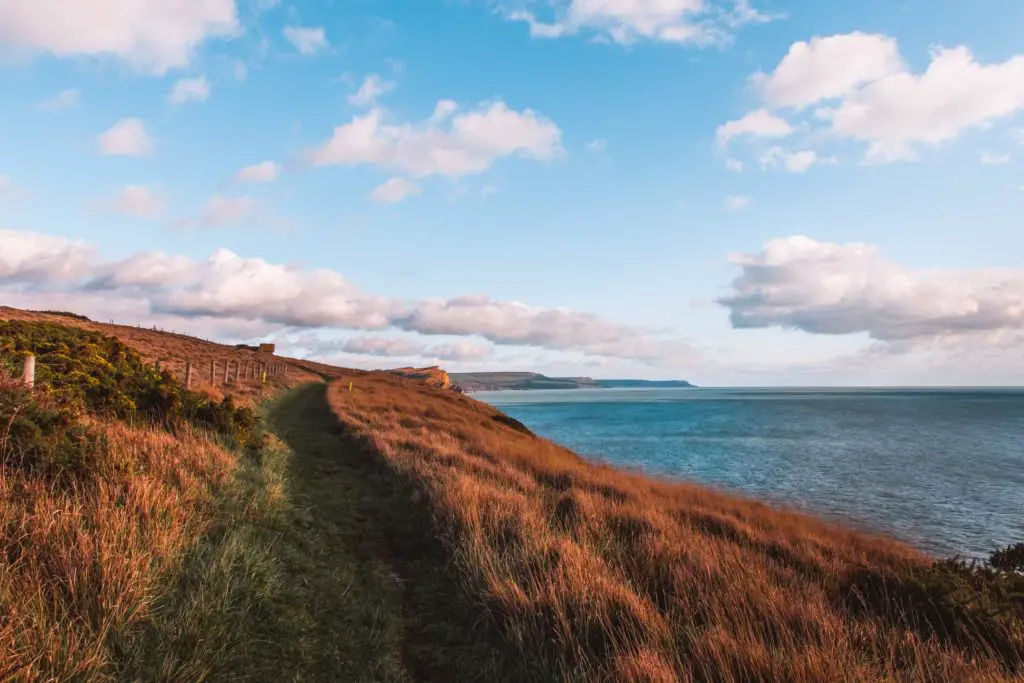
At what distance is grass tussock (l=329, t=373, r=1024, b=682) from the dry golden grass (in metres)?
2.87

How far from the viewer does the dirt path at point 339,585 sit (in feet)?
14.5


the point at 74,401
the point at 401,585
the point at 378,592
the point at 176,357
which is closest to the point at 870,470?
the point at 401,585

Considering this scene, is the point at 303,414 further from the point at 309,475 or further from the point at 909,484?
the point at 909,484

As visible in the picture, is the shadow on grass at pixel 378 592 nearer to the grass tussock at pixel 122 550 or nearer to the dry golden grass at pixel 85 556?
the grass tussock at pixel 122 550

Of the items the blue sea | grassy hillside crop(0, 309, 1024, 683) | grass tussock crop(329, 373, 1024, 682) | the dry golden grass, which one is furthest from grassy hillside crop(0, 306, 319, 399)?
the blue sea

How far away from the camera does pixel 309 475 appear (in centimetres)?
1158

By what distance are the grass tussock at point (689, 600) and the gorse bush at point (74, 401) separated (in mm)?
4811

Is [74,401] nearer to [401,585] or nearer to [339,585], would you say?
[339,585]

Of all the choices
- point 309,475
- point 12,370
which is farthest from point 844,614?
point 12,370

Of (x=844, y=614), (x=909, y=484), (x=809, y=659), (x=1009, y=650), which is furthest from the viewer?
(x=909, y=484)

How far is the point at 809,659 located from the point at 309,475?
10494mm

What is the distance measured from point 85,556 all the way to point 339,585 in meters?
2.72

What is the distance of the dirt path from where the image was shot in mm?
4434

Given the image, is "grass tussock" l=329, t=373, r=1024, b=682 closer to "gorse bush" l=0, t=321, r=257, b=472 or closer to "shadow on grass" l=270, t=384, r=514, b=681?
"shadow on grass" l=270, t=384, r=514, b=681
